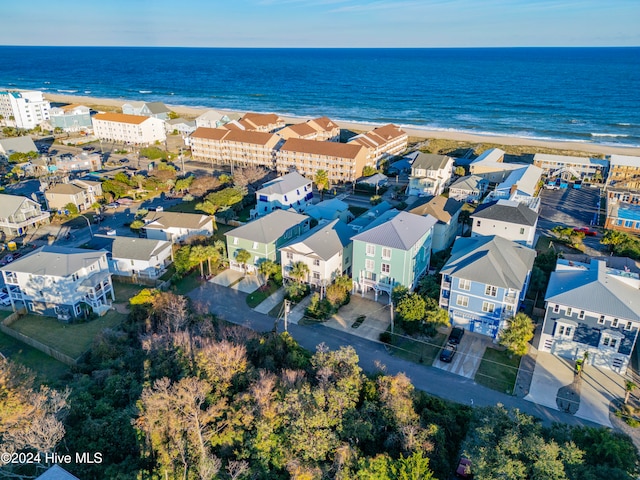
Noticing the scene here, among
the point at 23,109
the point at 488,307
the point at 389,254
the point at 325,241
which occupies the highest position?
the point at 23,109

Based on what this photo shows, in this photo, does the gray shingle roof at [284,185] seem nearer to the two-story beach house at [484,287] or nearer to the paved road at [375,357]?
the paved road at [375,357]

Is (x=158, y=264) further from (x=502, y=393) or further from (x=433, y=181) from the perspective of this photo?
(x=433, y=181)

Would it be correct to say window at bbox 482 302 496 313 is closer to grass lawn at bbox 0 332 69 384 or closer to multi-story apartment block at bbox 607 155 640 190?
grass lawn at bbox 0 332 69 384

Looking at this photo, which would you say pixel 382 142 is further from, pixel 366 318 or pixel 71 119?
pixel 71 119

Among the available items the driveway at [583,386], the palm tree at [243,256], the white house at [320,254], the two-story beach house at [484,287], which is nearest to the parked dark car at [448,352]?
the two-story beach house at [484,287]

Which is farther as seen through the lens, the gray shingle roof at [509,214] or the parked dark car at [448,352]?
the gray shingle roof at [509,214]

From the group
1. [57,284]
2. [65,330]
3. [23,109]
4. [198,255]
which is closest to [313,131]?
[198,255]
